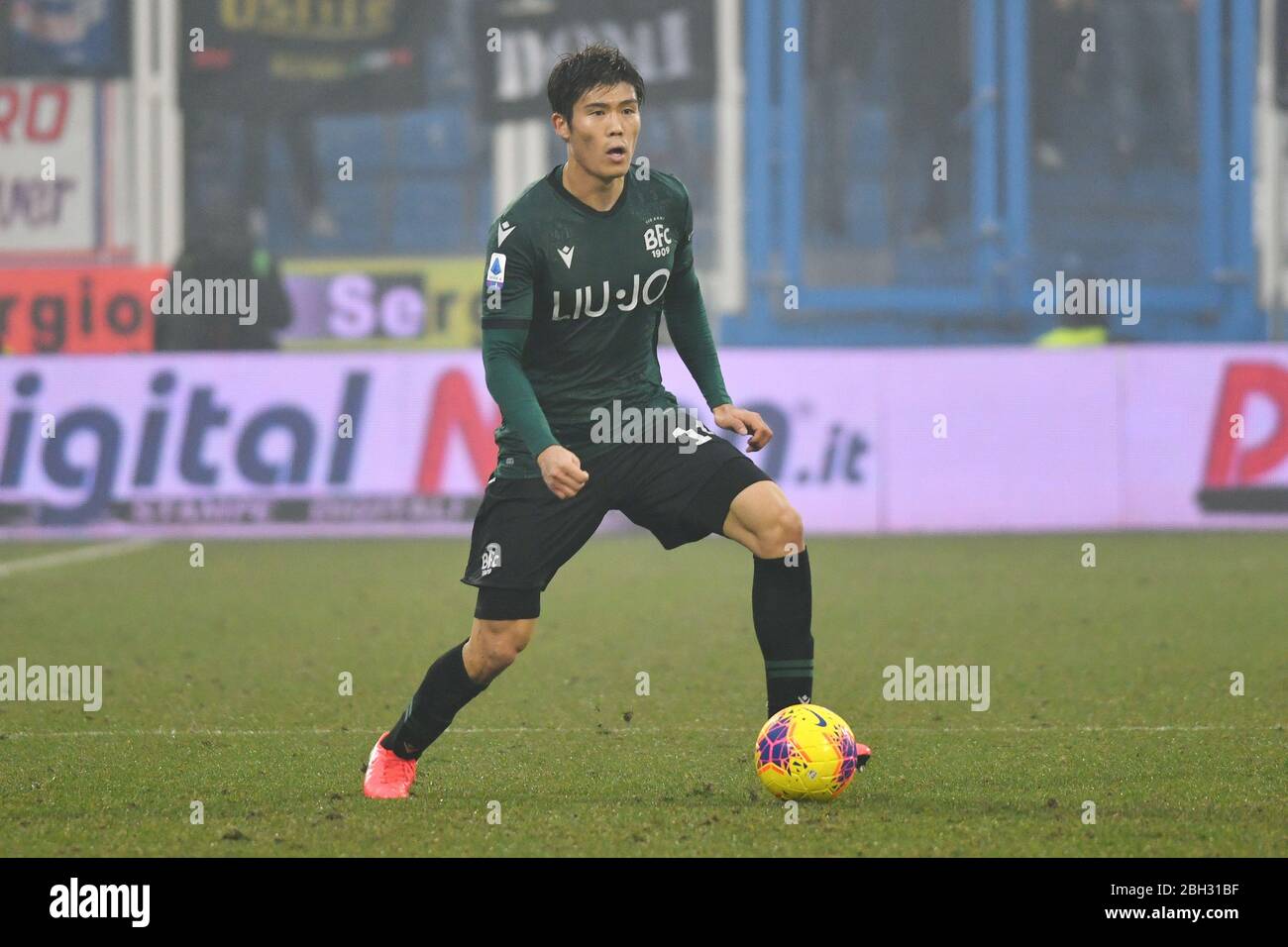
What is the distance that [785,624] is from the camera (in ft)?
17.3

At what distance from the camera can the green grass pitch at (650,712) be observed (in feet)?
15.8

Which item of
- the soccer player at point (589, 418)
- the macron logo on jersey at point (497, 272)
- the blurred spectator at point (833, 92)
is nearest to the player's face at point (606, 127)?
the soccer player at point (589, 418)

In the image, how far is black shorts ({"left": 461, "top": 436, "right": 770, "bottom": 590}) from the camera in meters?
5.19

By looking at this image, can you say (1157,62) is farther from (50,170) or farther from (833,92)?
(50,170)

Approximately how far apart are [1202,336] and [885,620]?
12.4m

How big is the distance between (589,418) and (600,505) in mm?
231

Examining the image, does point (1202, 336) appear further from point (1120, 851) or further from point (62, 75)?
point (1120, 851)

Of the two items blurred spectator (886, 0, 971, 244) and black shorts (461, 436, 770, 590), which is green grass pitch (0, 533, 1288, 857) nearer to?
black shorts (461, 436, 770, 590)

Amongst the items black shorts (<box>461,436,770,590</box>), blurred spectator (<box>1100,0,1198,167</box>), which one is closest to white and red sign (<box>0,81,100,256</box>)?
blurred spectator (<box>1100,0,1198,167</box>)

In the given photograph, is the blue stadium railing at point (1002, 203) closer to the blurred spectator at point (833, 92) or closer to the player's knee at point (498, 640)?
the blurred spectator at point (833, 92)

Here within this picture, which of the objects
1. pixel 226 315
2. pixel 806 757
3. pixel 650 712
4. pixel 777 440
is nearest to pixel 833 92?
pixel 226 315

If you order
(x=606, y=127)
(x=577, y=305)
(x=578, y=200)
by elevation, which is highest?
(x=606, y=127)

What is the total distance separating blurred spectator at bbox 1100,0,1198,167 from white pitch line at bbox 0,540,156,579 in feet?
51.2

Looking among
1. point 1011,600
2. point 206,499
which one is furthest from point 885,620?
point 206,499
